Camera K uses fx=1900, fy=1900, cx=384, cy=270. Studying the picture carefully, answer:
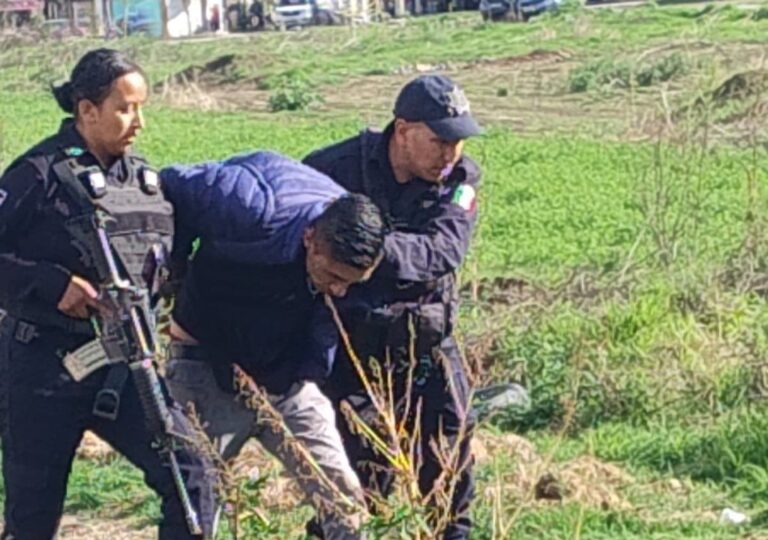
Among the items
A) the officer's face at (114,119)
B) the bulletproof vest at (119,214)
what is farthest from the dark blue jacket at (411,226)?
the officer's face at (114,119)

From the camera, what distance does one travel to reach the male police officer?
500cm

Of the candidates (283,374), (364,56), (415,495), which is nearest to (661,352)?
(283,374)

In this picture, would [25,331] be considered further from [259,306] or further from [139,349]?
[259,306]

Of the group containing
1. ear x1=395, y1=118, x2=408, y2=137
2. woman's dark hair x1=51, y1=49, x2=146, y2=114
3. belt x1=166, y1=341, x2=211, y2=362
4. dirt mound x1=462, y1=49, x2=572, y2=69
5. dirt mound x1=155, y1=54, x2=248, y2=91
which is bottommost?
dirt mound x1=155, y1=54, x2=248, y2=91

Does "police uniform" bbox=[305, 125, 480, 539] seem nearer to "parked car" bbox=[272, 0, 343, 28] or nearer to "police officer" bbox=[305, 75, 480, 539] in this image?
"police officer" bbox=[305, 75, 480, 539]

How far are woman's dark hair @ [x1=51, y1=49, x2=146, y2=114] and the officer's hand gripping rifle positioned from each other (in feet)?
1.18

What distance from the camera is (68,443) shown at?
5156mm

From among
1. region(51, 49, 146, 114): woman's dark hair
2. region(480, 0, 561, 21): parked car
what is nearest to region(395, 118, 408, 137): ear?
region(51, 49, 146, 114): woman's dark hair

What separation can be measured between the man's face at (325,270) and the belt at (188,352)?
460 mm

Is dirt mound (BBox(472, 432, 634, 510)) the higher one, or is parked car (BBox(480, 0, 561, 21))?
dirt mound (BBox(472, 432, 634, 510))

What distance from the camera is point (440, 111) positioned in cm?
541

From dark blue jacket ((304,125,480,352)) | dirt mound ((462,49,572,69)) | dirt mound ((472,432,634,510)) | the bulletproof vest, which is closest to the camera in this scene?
the bulletproof vest

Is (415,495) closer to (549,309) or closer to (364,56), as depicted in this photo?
(549,309)

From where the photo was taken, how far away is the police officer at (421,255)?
5414 millimetres
